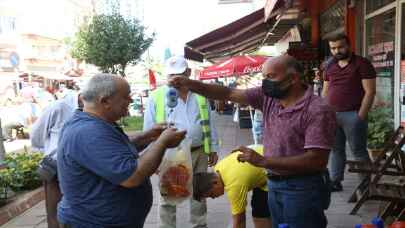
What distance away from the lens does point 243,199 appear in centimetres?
325

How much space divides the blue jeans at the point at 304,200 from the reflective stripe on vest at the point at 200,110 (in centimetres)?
166

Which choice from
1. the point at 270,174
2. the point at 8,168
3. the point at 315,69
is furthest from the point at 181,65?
the point at 315,69

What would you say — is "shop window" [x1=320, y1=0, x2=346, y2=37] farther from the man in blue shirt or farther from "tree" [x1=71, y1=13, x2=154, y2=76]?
"tree" [x1=71, y1=13, x2=154, y2=76]

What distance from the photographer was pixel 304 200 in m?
2.73

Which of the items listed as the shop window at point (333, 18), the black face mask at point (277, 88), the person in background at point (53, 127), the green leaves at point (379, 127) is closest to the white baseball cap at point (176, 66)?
the person in background at point (53, 127)

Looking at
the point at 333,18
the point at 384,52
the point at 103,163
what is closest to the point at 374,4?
the point at 384,52

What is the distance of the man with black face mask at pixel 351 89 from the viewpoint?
540 centimetres

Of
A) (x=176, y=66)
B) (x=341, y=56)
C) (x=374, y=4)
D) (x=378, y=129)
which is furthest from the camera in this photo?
(x=374, y=4)

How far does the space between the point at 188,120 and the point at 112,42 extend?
15.6 meters

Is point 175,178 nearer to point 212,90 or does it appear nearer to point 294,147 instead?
point 212,90

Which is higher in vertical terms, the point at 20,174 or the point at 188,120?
the point at 188,120

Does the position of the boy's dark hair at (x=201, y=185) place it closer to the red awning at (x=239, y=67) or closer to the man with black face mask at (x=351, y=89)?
the man with black face mask at (x=351, y=89)

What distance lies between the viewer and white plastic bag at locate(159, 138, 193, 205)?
3.09 meters

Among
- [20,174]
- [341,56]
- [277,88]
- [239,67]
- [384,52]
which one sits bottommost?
[20,174]
